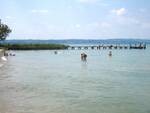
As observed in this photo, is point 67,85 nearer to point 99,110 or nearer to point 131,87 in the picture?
point 131,87

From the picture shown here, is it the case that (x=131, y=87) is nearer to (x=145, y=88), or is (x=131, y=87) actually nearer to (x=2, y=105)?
(x=145, y=88)

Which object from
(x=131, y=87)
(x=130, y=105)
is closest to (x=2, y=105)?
(x=130, y=105)

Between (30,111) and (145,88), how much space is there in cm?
1488

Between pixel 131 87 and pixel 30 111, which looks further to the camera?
pixel 131 87

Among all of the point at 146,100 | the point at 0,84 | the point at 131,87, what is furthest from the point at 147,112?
the point at 0,84

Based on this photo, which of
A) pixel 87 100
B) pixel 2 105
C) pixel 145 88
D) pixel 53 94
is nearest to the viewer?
pixel 2 105

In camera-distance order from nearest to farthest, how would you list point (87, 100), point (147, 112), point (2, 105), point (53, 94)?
point (147, 112)
point (2, 105)
point (87, 100)
point (53, 94)

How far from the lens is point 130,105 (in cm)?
2683

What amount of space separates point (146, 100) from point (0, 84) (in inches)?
615

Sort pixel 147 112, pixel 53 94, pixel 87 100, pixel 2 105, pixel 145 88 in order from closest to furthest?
pixel 147 112 < pixel 2 105 < pixel 87 100 < pixel 53 94 < pixel 145 88

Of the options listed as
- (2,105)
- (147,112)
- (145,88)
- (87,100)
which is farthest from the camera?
(145,88)

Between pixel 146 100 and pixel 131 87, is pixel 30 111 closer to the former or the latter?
pixel 146 100

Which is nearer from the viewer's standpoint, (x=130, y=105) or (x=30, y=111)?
(x=30, y=111)

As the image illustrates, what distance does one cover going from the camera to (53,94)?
32.0 meters
